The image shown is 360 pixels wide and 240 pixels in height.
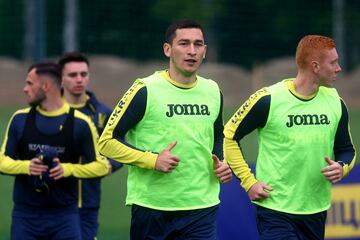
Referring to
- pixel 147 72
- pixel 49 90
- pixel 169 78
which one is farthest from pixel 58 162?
pixel 147 72

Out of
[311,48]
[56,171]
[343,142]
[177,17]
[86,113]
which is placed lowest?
[56,171]

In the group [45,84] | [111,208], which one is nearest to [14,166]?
[45,84]

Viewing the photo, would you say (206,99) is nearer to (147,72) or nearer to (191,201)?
(191,201)

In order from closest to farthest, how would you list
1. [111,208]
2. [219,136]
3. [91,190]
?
[219,136] → [91,190] → [111,208]

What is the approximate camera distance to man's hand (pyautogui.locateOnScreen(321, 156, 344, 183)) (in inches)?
348

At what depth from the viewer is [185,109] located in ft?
28.1

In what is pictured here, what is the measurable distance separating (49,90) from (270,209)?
2.34m

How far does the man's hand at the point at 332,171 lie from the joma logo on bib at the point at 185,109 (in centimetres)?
103

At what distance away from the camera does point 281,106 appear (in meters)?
8.94

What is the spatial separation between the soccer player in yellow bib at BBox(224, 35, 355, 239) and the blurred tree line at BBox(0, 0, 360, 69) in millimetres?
15262

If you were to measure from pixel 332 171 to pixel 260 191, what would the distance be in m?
0.56

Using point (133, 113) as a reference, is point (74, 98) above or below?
above

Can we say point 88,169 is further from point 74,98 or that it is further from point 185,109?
point 185,109

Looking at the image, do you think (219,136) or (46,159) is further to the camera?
(46,159)
